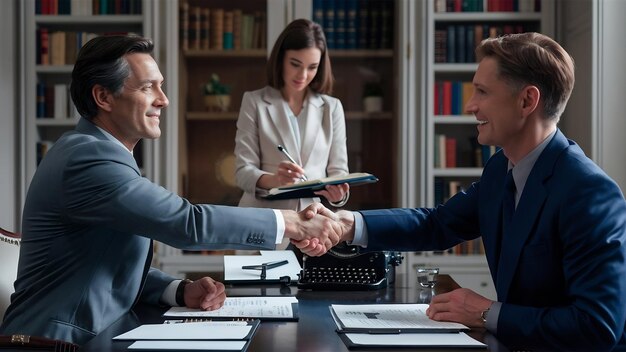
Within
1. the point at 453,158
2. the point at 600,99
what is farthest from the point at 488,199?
the point at 453,158

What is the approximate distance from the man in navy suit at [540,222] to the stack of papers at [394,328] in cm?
6

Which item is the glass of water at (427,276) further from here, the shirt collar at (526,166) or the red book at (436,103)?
the red book at (436,103)

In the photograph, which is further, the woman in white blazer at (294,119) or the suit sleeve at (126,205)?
the woman in white blazer at (294,119)

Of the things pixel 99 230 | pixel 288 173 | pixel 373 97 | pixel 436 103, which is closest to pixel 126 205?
pixel 99 230

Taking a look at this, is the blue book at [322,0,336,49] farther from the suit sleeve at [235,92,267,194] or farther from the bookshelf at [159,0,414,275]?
the suit sleeve at [235,92,267,194]

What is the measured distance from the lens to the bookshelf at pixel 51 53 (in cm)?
434

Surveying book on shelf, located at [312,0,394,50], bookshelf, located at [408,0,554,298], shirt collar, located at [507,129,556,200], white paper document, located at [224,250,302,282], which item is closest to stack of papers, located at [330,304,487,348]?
shirt collar, located at [507,129,556,200]

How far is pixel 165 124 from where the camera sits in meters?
4.30

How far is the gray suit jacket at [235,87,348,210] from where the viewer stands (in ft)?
10.9

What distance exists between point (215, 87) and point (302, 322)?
295 centimetres

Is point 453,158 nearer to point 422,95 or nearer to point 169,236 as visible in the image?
point 422,95

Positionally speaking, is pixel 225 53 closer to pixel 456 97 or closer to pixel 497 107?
pixel 456 97

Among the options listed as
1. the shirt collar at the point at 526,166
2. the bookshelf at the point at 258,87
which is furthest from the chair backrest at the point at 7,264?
the bookshelf at the point at 258,87

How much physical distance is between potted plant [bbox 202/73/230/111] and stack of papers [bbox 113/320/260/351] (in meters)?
2.92
